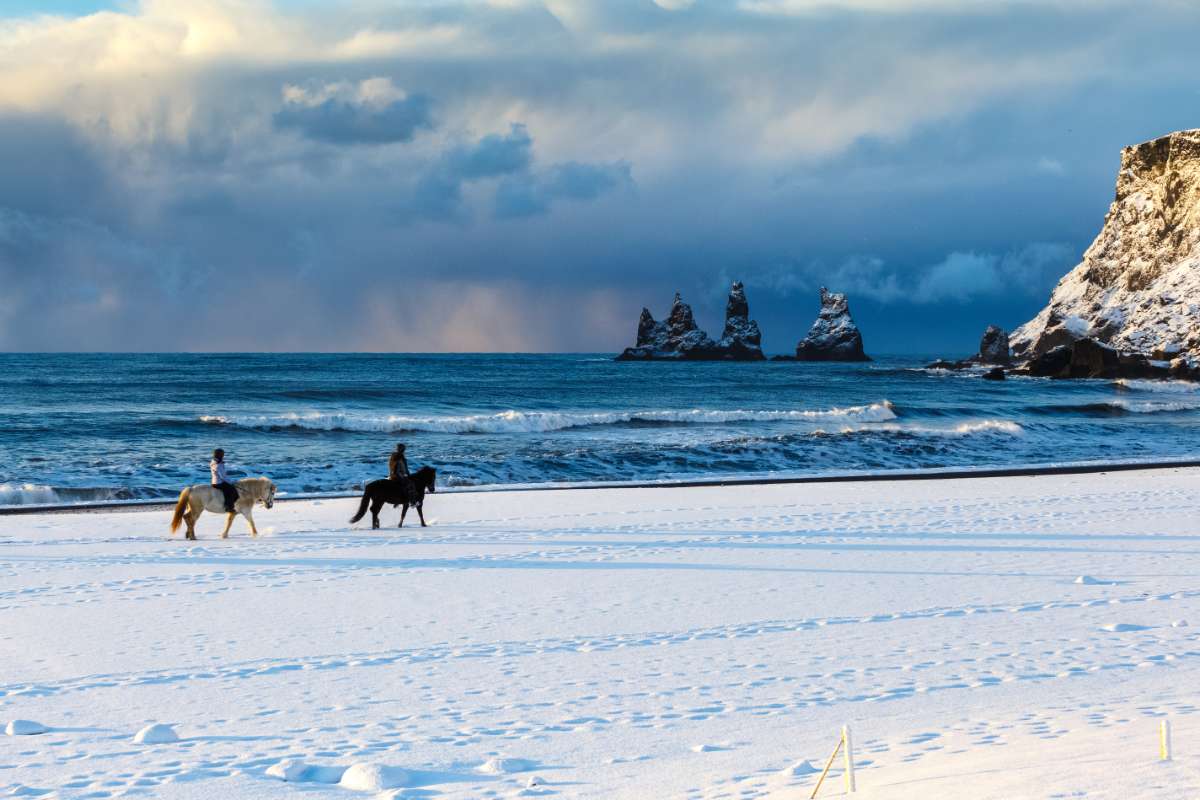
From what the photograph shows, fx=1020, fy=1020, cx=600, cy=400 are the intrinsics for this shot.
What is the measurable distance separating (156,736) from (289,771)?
118 centimetres

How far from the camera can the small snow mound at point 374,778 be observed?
525cm

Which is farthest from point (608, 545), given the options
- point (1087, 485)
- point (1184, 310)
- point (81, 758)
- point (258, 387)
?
point (1184, 310)

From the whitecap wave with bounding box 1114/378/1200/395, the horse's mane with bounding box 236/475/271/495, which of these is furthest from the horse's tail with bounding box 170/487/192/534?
the whitecap wave with bounding box 1114/378/1200/395

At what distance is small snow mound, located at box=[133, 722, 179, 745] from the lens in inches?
240

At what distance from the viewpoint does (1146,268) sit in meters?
99.1

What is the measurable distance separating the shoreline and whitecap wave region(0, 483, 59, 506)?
1.14 meters

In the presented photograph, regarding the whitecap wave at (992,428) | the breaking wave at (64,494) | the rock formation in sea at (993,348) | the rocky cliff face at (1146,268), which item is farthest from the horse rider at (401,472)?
the rock formation in sea at (993,348)

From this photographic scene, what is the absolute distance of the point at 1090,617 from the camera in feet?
30.5

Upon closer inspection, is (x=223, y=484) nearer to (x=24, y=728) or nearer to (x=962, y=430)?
(x=24, y=728)

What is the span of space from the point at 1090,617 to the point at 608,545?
6820mm

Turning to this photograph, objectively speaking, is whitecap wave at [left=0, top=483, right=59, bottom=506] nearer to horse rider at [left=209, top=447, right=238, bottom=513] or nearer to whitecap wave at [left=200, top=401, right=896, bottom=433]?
horse rider at [left=209, top=447, right=238, bottom=513]

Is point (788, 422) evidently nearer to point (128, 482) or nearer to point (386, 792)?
point (128, 482)

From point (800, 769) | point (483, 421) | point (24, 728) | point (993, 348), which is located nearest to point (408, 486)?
point (24, 728)

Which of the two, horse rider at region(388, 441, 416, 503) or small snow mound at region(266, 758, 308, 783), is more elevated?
horse rider at region(388, 441, 416, 503)
